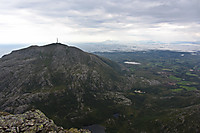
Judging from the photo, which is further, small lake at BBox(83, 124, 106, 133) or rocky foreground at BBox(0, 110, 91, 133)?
small lake at BBox(83, 124, 106, 133)

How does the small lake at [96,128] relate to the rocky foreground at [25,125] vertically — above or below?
below

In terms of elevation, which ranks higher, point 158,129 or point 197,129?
point 197,129

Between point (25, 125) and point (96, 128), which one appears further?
point (96, 128)

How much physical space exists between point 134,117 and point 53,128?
502 feet

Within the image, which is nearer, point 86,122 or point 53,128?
point 53,128

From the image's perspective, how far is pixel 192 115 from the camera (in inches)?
6048

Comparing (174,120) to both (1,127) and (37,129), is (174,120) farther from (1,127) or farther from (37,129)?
(1,127)

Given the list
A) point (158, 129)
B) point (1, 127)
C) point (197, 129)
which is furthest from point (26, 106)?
point (197, 129)

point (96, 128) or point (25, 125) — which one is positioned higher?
point (25, 125)

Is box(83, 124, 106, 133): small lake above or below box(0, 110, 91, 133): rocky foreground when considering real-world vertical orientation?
below

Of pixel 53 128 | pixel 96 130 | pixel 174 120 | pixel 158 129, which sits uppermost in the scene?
pixel 53 128

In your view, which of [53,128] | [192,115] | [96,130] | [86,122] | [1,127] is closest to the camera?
[1,127]

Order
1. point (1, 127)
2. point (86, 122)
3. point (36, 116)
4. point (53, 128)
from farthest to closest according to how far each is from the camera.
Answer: point (86, 122), point (36, 116), point (53, 128), point (1, 127)

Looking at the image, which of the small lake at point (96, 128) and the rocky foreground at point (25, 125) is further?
the small lake at point (96, 128)
